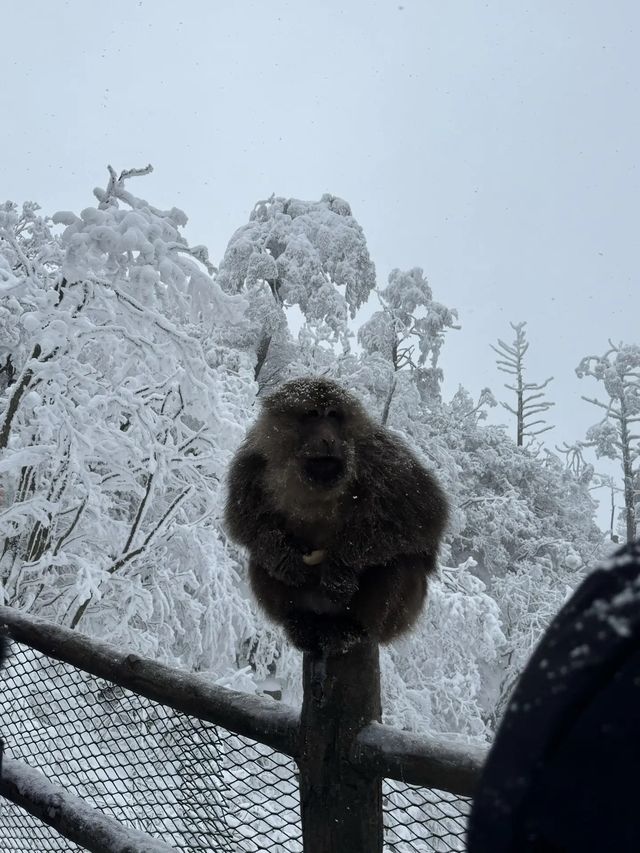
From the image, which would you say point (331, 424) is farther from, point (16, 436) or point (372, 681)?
point (16, 436)

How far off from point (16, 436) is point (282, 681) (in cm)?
500

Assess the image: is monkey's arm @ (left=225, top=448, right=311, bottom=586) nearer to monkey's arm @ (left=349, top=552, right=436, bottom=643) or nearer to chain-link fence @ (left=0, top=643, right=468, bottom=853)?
monkey's arm @ (left=349, top=552, right=436, bottom=643)

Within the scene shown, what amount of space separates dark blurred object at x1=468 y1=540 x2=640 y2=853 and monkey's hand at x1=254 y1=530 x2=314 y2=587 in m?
1.57

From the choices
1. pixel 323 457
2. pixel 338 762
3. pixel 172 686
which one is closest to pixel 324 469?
pixel 323 457

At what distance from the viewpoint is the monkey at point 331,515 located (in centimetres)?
193

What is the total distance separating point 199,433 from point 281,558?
5.55 metres

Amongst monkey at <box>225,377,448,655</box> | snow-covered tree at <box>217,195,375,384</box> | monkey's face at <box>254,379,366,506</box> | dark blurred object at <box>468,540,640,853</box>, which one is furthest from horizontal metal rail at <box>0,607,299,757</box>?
snow-covered tree at <box>217,195,375,384</box>

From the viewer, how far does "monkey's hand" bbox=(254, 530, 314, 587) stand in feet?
6.67

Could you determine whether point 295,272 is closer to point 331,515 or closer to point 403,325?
point 403,325

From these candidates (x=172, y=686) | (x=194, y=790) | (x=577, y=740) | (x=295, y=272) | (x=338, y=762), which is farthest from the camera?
(x=295, y=272)

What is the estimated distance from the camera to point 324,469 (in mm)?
2182

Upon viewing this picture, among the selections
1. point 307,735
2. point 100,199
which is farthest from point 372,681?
point 100,199

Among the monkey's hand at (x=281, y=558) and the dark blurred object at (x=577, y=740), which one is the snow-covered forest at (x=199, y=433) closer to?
the monkey's hand at (x=281, y=558)

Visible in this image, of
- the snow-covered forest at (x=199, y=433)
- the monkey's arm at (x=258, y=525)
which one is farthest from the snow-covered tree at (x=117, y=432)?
the monkey's arm at (x=258, y=525)
